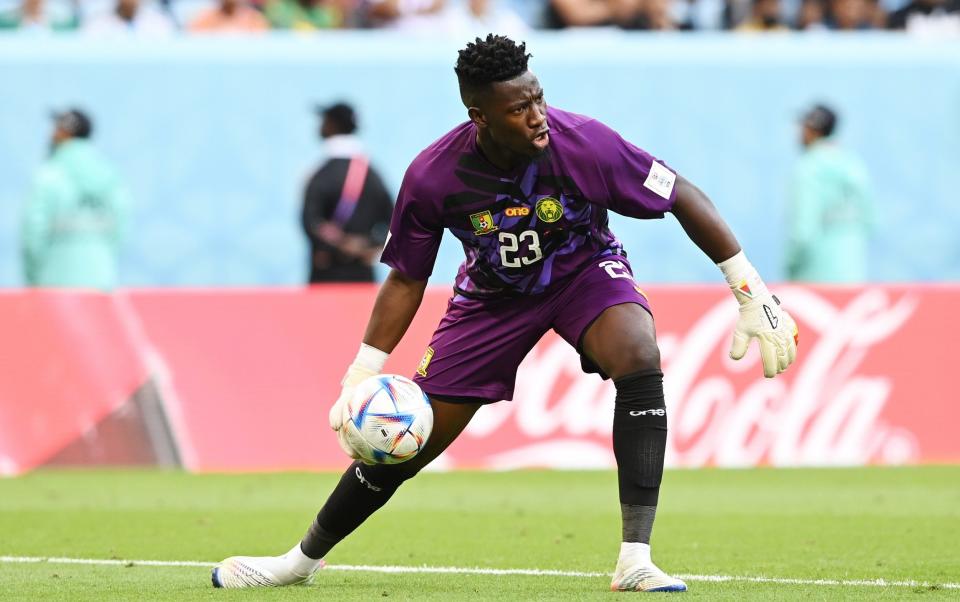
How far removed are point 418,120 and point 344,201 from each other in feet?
12.0

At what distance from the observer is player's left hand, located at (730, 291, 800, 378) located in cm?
613

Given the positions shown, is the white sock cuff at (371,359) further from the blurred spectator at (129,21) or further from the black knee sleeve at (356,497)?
the blurred spectator at (129,21)

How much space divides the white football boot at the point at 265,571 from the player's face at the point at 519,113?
1846 mm

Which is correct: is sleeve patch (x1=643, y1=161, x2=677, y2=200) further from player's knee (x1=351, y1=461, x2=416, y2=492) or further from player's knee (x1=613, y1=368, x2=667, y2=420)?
player's knee (x1=351, y1=461, x2=416, y2=492)

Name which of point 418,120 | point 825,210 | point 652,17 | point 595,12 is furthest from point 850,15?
point 418,120

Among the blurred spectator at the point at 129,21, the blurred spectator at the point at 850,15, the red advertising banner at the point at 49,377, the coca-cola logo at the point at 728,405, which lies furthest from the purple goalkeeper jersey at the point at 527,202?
the blurred spectator at the point at 850,15

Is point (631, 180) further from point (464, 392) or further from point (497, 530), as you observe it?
point (497, 530)

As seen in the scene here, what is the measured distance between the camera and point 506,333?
6.23 meters

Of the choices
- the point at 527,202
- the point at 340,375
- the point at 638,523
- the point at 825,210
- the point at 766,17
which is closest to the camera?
the point at 638,523

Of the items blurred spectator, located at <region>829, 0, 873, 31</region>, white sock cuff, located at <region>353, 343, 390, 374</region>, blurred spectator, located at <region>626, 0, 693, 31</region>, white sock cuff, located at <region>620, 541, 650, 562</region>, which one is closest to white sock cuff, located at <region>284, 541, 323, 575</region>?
white sock cuff, located at <region>353, 343, 390, 374</region>

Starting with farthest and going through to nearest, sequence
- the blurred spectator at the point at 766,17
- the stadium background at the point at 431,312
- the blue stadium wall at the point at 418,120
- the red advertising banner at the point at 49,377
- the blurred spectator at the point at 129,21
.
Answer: the blurred spectator at the point at 766,17, the blurred spectator at the point at 129,21, the blue stadium wall at the point at 418,120, the red advertising banner at the point at 49,377, the stadium background at the point at 431,312

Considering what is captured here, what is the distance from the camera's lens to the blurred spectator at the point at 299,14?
16875 millimetres

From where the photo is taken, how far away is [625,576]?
231 inches

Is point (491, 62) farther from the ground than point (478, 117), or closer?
farther from the ground
